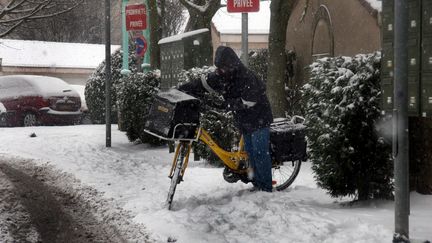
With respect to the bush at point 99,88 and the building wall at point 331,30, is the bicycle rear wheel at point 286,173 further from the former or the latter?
the bush at point 99,88

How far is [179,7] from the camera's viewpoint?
124 feet

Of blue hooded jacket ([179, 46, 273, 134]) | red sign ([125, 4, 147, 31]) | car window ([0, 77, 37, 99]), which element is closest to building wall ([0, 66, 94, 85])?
car window ([0, 77, 37, 99])

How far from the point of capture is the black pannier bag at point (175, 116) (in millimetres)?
6012

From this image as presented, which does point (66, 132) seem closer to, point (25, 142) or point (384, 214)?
point (25, 142)

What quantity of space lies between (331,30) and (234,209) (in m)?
8.06

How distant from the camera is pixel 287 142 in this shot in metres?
A: 6.92

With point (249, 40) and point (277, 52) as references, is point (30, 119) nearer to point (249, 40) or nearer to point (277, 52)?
point (249, 40)

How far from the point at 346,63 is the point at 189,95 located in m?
1.67

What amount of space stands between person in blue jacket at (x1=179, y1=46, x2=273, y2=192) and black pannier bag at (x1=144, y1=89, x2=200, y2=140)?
341mm

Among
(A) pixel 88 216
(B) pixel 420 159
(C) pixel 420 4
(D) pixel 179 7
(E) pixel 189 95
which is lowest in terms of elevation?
(A) pixel 88 216

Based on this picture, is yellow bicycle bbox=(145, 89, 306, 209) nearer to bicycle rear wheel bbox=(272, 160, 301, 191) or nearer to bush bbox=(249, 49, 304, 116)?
bicycle rear wheel bbox=(272, 160, 301, 191)

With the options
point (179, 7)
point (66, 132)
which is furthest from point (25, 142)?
point (179, 7)

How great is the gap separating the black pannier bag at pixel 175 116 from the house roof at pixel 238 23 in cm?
1890

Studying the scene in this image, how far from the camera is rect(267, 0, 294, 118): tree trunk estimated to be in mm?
10875
